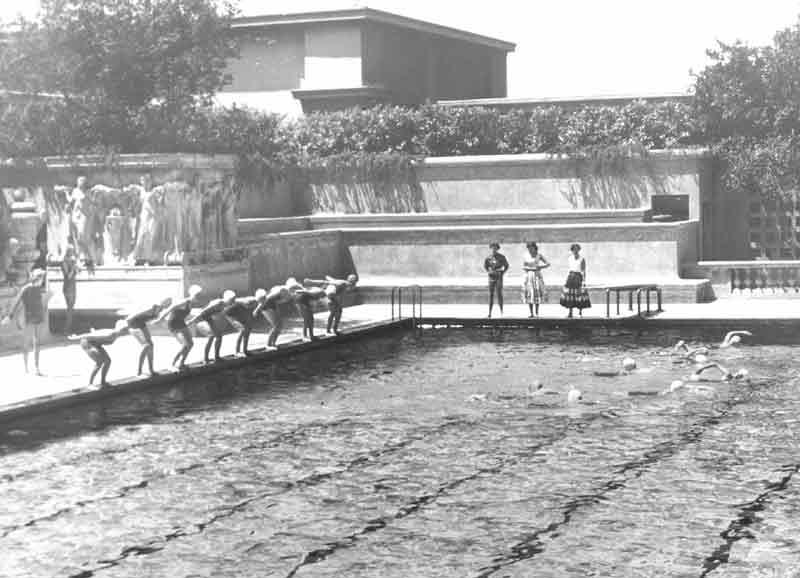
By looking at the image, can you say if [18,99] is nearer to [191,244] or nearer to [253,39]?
[191,244]

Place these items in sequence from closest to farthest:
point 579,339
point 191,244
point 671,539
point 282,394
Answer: point 671,539 → point 282,394 → point 579,339 → point 191,244

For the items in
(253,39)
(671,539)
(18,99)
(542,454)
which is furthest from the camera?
(253,39)

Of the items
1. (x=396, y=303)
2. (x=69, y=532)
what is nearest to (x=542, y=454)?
(x=69, y=532)

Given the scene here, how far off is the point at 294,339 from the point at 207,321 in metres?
3.56

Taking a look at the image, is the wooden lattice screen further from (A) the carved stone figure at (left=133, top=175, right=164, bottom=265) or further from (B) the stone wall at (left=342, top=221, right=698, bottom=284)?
(A) the carved stone figure at (left=133, top=175, right=164, bottom=265)

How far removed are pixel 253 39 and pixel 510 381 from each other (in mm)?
28507

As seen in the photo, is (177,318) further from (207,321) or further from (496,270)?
(496,270)

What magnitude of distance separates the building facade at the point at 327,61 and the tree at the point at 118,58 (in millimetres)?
9034

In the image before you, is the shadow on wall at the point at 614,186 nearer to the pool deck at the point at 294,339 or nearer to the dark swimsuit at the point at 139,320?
the pool deck at the point at 294,339

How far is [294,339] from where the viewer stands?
30.1 meters

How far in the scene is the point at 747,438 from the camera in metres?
19.3

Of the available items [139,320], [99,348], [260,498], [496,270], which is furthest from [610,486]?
[496,270]

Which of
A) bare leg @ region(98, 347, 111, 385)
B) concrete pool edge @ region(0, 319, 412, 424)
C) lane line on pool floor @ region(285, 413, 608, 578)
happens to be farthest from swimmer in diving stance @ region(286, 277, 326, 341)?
lane line on pool floor @ region(285, 413, 608, 578)

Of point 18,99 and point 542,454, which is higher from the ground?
point 18,99
